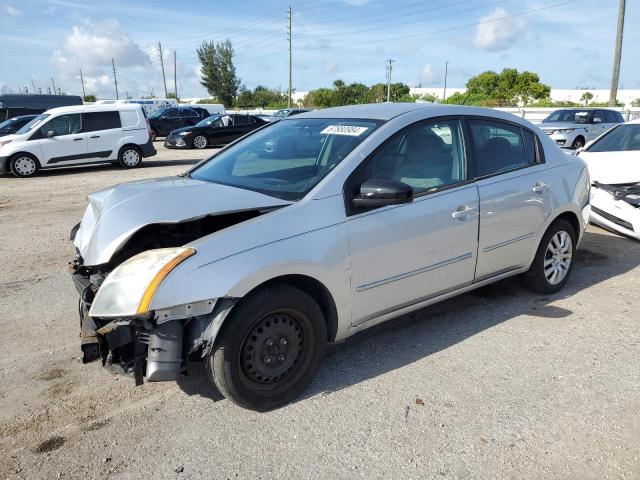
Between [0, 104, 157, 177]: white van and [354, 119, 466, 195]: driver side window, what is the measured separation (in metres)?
12.9

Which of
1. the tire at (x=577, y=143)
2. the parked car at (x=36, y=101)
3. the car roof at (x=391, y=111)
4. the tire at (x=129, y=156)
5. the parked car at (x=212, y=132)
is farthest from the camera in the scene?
the parked car at (x=36, y=101)

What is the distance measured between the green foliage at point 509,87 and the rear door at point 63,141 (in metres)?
45.5

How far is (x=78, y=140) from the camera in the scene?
14484 millimetres

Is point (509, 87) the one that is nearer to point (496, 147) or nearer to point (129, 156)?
point (129, 156)

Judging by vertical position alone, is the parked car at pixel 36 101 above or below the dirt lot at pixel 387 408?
above

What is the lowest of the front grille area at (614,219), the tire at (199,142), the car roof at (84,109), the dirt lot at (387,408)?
the tire at (199,142)

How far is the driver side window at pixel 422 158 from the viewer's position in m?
3.54

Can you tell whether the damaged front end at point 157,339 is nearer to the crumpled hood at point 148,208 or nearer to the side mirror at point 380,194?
the crumpled hood at point 148,208

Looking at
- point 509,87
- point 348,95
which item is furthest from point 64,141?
point 348,95

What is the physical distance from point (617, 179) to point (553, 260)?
3.32 metres

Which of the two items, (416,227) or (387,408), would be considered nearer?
(387,408)

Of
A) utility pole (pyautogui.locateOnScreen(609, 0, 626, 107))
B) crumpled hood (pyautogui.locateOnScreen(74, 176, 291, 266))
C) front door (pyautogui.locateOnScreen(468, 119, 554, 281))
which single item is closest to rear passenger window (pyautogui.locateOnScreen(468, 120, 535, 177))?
front door (pyautogui.locateOnScreen(468, 119, 554, 281))

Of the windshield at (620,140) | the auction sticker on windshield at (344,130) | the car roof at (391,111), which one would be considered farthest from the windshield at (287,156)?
the windshield at (620,140)

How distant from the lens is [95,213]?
11.8ft
